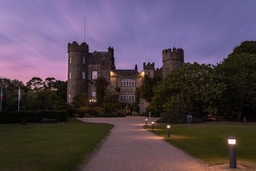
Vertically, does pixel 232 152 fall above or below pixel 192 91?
below

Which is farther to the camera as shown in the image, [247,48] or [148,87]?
[148,87]

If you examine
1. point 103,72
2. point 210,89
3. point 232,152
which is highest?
point 103,72

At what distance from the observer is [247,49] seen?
49.4m

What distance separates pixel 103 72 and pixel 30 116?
3315cm

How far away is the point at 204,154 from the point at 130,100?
57721 mm

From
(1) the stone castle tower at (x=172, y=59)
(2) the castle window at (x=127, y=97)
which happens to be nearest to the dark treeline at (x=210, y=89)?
(1) the stone castle tower at (x=172, y=59)

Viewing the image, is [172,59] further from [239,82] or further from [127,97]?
[239,82]

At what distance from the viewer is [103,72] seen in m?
68.4

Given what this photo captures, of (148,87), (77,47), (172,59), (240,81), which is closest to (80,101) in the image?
(77,47)

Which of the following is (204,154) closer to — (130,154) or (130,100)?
(130,154)

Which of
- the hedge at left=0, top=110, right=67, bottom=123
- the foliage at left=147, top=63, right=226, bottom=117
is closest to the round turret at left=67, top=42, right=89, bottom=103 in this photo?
the hedge at left=0, top=110, right=67, bottom=123

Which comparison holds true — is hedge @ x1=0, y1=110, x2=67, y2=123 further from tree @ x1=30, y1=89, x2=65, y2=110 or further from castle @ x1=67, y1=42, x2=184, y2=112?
castle @ x1=67, y1=42, x2=184, y2=112

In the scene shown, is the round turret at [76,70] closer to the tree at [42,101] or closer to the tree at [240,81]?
the tree at [42,101]

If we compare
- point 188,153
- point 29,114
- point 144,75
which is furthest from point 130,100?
point 188,153
